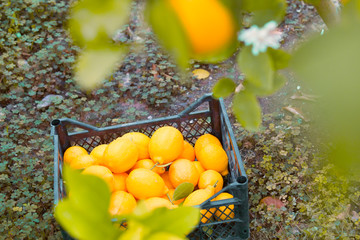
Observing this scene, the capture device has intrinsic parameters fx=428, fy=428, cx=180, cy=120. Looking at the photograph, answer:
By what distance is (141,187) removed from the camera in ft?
4.02

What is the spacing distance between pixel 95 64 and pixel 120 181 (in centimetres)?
105

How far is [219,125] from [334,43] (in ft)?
4.28

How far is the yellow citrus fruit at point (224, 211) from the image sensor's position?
1266 millimetres

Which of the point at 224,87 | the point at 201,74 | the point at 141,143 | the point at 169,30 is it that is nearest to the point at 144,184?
the point at 141,143

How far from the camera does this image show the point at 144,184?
1.23 m

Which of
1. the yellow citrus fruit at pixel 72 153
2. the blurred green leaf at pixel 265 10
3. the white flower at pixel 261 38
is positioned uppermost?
the blurred green leaf at pixel 265 10

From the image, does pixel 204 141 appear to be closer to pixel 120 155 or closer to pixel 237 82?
pixel 120 155

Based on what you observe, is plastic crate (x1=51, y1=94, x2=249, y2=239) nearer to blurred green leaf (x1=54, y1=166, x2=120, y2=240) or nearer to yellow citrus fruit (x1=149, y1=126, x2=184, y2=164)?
yellow citrus fruit (x1=149, y1=126, x2=184, y2=164)

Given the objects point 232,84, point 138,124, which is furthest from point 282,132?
point 232,84

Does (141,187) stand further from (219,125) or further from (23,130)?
(23,130)

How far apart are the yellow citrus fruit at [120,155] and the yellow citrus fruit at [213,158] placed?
0.23 meters

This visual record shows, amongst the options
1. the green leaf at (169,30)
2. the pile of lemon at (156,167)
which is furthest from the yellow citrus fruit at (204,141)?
the green leaf at (169,30)

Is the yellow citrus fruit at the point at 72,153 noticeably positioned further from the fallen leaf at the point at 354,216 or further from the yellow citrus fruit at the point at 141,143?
the fallen leaf at the point at 354,216

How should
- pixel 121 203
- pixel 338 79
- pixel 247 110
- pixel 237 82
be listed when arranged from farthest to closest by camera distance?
pixel 237 82 → pixel 121 203 → pixel 247 110 → pixel 338 79
